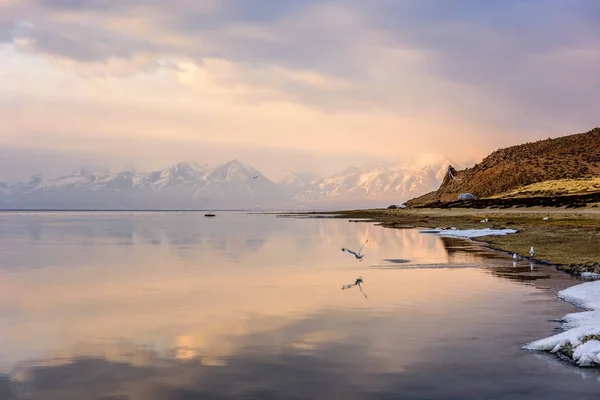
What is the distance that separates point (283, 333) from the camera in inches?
858

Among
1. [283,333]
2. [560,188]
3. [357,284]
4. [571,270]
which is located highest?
[560,188]

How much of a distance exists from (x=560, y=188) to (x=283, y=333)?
159 metres

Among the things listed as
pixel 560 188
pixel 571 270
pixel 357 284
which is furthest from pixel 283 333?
pixel 560 188

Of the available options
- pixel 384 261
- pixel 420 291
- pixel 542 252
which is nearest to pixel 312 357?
pixel 420 291

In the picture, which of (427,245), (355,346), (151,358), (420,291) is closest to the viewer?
(151,358)

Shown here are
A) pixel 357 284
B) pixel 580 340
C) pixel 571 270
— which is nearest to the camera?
pixel 580 340

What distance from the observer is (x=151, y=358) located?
18.2 meters

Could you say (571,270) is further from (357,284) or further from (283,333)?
(283,333)

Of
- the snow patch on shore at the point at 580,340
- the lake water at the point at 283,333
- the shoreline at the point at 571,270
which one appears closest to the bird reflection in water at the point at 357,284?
the lake water at the point at 283,333

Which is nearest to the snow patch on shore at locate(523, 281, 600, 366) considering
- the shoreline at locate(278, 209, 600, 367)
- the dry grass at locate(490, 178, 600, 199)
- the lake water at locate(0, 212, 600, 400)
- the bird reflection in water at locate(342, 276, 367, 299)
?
the shoreline at locate(278, 209, 600, 367)

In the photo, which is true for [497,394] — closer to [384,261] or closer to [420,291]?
[420,291]

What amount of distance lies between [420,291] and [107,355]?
679 inches

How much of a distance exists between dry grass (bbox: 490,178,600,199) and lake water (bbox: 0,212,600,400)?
12419 cm

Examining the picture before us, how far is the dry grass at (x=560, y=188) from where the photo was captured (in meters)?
154
